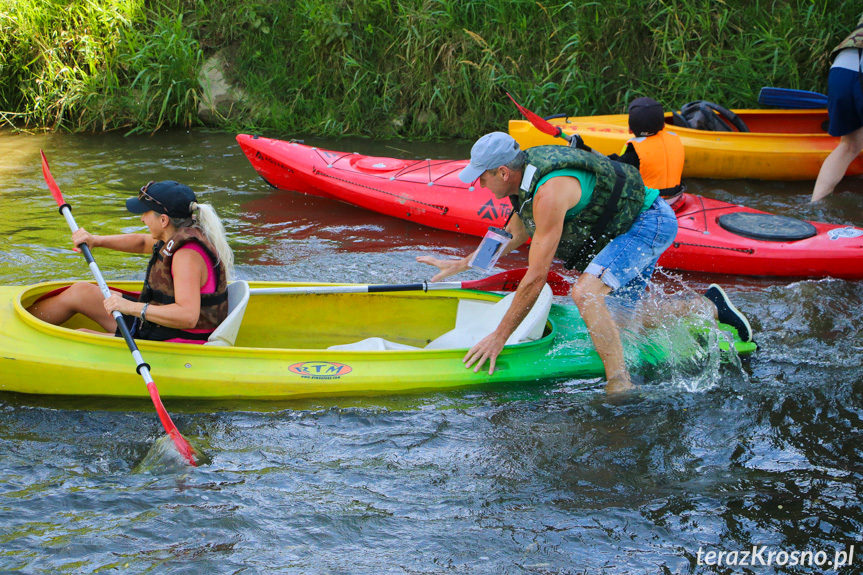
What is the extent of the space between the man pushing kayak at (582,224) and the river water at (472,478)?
0.37 metres

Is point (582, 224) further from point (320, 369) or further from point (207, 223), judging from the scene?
point (207, 223)

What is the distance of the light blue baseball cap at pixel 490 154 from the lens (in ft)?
9.77

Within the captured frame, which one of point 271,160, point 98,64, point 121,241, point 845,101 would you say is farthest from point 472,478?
point 98,64

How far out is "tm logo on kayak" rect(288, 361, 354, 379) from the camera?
3.40m

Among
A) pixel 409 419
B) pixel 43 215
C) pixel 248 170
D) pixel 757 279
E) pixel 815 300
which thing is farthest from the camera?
pixel 248 170

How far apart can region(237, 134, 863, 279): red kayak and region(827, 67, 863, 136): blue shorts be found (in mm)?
1261

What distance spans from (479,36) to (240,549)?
6.80 meters

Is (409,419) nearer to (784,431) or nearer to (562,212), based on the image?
(562,212)

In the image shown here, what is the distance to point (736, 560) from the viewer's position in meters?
2.47

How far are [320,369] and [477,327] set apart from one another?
0.89 m

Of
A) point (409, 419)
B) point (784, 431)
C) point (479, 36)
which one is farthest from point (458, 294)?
point (479, 36)

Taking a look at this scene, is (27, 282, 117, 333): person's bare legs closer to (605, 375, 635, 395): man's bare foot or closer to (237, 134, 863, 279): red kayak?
(605, 375, 635, 395): man's bare foot

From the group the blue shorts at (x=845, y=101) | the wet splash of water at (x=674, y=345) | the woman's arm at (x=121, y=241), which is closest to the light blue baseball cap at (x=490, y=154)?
the wet splash of water at (x=674, y=345)

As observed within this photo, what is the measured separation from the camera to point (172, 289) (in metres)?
3.22
